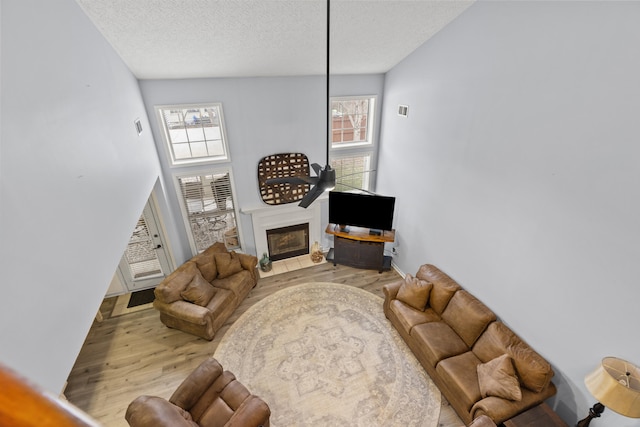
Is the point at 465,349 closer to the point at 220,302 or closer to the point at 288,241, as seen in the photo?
the point at 220,302

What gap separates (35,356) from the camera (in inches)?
61.9

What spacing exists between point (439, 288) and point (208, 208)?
395 cm

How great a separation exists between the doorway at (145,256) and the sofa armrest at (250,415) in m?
3.12

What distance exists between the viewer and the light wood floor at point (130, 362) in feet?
11.8

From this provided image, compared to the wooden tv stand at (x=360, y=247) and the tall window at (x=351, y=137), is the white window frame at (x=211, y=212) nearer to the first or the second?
the wooden tv stand at (x=360, y=247)

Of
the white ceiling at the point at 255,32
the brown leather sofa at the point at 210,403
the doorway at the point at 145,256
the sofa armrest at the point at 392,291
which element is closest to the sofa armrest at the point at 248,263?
the doorway at the point at 145,256

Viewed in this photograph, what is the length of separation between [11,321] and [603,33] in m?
4.17

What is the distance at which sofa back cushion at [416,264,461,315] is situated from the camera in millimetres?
4129

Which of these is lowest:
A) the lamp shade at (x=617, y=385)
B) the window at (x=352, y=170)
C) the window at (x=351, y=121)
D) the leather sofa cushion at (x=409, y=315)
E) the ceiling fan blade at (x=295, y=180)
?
the leather sofa cushion at (x=409, y=315)

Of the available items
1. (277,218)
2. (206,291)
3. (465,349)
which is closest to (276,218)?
(277,218)

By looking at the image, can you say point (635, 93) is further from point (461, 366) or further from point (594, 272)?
point (461, 366)

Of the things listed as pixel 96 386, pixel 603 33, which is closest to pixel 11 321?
pixel 96 386

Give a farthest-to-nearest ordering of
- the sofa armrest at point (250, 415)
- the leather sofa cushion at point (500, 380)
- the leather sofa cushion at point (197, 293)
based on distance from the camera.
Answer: the leather sofa cushion at point (197, 293) → the leather sofa cushion at point (500, 380) → the sofa armrest at point (250, 415)

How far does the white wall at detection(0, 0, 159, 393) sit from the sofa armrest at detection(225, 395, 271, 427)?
5.25 ft
